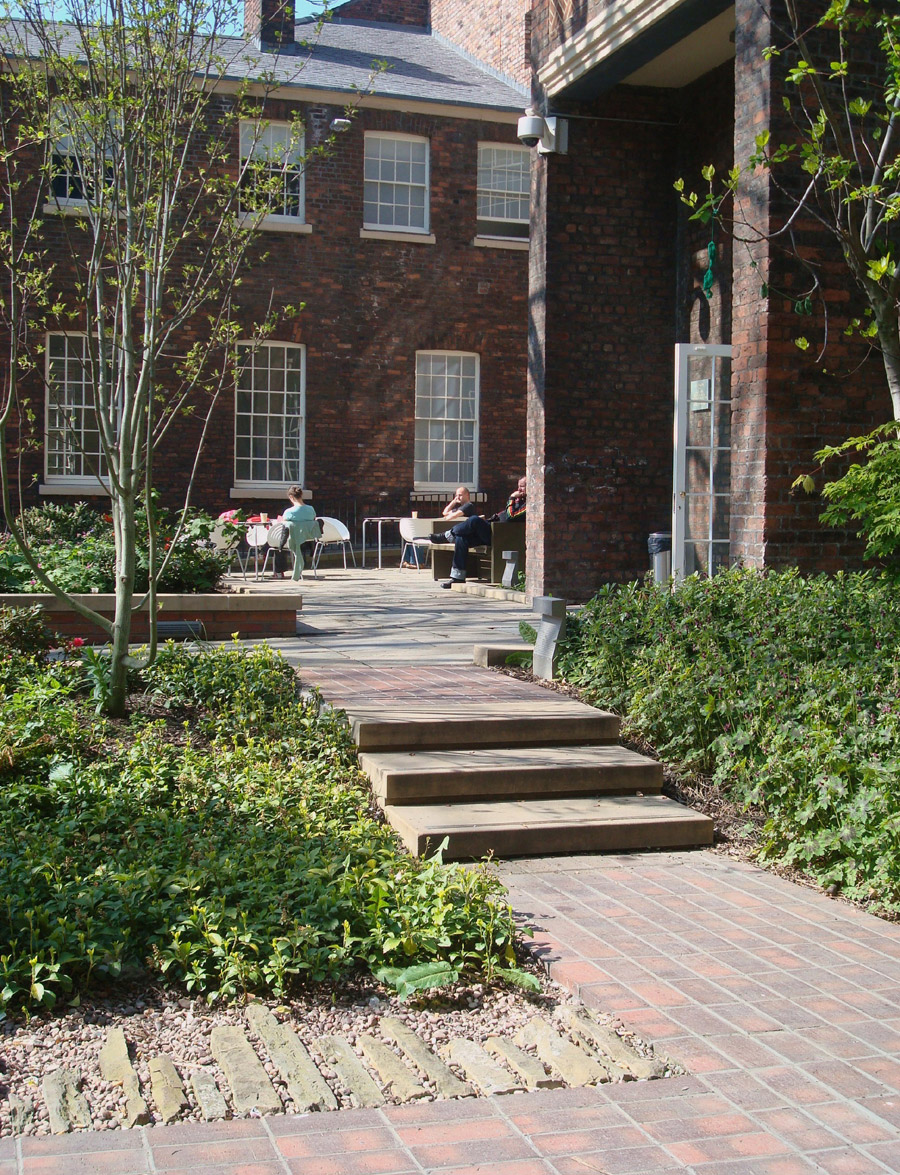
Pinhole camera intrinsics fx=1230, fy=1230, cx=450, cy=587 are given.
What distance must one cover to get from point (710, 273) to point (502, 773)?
7.25m

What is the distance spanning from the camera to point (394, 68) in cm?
2131

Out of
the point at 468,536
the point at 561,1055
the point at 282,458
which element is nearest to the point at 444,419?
the point at 282,458

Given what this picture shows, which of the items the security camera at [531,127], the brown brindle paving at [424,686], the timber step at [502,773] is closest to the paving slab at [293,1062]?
the timber step at [502,773]

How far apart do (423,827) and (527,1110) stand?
2.15 meters

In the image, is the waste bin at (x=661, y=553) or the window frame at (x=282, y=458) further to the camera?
the window frame at (x=282, y=458)

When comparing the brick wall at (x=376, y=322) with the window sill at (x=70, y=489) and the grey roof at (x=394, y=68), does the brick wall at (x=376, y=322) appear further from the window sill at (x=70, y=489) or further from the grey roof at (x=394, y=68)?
the window sill at (x=70, y=489)

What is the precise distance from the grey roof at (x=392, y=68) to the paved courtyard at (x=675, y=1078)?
1643 cm

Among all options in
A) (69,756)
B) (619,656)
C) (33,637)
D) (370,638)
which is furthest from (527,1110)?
(370,638)

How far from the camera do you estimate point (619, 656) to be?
23.4 feet

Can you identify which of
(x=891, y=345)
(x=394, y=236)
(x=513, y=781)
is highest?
(x=394, y=236)

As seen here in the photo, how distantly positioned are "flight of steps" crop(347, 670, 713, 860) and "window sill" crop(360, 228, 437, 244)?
14.9 meters

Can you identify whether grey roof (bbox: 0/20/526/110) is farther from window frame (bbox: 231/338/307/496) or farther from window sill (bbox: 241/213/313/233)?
window frame (bbox: 231/338/307/496)

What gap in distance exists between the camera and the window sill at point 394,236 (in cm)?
2019

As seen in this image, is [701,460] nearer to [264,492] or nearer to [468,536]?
[468,536]
